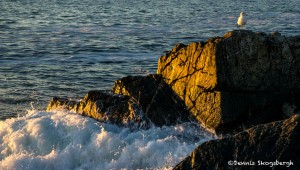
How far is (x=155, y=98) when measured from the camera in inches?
525

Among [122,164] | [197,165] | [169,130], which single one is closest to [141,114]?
[169,130]

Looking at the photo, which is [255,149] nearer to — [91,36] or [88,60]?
[88,60]

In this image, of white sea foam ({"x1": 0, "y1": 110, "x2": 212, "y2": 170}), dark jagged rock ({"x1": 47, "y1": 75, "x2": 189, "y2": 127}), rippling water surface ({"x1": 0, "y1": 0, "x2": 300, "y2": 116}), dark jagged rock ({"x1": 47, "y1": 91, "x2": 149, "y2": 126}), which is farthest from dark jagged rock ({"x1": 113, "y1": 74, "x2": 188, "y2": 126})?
rippling water surface ({"x1": 0, "y1": 0, "x2": 300, "y2": 116})

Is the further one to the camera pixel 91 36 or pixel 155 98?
pixel 91 36

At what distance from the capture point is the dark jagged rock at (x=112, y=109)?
12961 mm

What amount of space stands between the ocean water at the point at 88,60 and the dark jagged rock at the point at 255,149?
3406 millimetres

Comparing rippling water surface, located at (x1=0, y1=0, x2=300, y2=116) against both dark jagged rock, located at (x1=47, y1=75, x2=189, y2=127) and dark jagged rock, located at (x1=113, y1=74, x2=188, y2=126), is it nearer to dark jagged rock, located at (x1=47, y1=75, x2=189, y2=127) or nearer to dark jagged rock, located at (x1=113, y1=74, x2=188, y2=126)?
dark jagged rock, located at (x1=47, y1=75, x2=189, y2=127)

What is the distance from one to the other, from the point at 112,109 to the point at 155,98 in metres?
0.96

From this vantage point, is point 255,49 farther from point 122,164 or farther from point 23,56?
point 23,56

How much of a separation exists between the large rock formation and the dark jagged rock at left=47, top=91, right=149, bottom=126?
1301mm

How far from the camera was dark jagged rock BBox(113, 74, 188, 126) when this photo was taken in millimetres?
13125

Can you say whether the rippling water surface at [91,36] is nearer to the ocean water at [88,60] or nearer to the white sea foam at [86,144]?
the ocean water at [88,60]

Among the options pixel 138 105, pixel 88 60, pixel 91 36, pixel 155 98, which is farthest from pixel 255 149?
pixel 91 36

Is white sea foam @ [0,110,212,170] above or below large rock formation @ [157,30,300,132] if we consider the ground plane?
below
